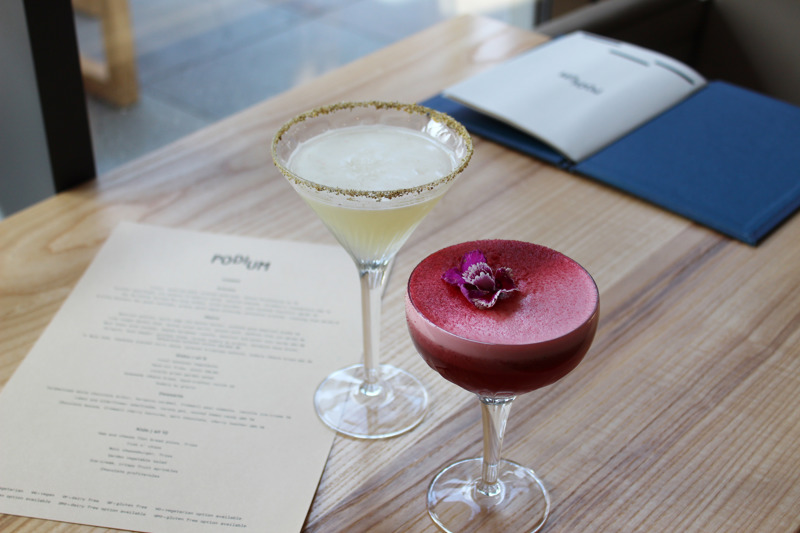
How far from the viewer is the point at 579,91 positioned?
0.94 m

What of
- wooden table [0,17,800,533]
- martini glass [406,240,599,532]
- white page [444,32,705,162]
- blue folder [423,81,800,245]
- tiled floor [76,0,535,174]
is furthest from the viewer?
tiled floor [76,0,535,174]

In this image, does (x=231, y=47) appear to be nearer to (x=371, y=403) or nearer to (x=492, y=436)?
(x=371, y=403)

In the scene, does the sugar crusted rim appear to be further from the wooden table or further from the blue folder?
the blue folder

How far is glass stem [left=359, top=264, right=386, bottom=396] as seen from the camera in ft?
1.87

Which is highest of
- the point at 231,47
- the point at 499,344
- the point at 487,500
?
the point at 499,344

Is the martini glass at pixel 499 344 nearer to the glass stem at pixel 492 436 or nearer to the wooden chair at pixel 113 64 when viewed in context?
the glass stem at pixel 492 436

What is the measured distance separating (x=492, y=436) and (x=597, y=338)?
190 mm

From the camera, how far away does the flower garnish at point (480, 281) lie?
1.46 ft

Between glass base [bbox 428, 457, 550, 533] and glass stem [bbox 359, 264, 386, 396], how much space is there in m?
A: 0.10

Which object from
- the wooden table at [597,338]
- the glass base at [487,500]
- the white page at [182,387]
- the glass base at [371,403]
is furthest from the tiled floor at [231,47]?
the glass base at [487,500]

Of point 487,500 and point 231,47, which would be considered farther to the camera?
point 231,47

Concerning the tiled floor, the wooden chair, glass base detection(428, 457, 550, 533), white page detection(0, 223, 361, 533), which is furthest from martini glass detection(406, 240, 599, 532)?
the wooden chair

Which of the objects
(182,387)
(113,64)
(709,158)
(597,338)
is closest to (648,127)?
(709,158)

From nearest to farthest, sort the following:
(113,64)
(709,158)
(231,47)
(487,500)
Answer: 1. (487,500)
2. (709,158)
3. (113,64)
4. (231,47)
